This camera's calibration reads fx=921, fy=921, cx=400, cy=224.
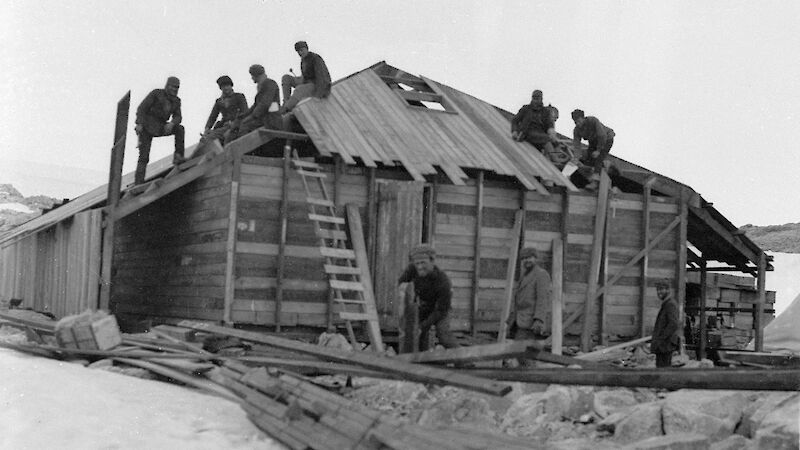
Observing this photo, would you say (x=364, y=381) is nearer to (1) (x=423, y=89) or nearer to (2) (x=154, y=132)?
(2) (x=154, y=132)

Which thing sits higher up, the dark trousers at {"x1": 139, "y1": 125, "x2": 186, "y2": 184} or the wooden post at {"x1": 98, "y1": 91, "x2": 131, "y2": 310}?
Result: the dark trousers at {"x1": 139, "y1": 125, "x2": 186, "y2": 184}

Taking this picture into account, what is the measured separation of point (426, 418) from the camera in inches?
332

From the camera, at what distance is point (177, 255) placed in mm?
16781

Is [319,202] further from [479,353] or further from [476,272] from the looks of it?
[479,353]

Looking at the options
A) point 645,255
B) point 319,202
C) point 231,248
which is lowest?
point 231,248

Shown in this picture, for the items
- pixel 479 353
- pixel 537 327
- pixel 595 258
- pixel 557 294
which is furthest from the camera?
pixel 595 258

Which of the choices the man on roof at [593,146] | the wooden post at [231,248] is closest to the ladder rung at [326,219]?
the wooden post at [231,248]

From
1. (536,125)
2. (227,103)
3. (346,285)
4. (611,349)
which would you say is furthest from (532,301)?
(536,125)

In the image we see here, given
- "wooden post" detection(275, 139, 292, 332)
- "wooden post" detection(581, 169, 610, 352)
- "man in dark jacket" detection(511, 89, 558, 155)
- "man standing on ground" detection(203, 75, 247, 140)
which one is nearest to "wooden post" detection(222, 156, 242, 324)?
"wooden post" detection(275, 139, 292, 332)

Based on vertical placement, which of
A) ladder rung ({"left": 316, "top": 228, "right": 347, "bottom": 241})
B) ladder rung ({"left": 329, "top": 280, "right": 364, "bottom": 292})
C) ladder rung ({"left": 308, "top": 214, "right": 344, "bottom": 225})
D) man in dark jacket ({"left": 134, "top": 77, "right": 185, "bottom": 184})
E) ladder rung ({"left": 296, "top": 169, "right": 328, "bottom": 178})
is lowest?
ladder rung ({"left": 329, "top": 280, "right": 364, "bottom": 292})

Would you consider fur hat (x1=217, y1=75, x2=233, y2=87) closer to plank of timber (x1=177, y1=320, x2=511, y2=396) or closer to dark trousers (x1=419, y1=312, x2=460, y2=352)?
dark trousers (x1=419, y1=312, x2=460, y2=352)

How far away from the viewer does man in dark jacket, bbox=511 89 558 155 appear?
1841 cm

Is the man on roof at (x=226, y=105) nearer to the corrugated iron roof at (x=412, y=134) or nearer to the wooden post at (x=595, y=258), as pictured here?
the corrugated iron roof at (x=412, y=134)

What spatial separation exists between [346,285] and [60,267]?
6.90 metres
